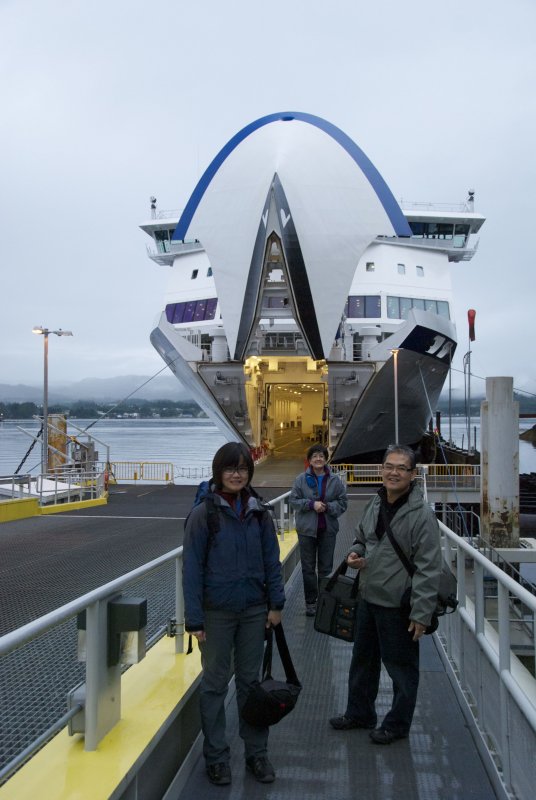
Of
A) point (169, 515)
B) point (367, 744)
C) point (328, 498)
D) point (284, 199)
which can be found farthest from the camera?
point (284, 199)

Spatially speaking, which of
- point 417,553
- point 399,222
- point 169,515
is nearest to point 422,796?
point 417,553

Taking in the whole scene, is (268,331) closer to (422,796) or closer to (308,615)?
(308,615)

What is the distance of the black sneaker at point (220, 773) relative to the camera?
10.4 feet

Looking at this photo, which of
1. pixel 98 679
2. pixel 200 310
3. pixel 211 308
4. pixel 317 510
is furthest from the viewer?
pixel 200 310

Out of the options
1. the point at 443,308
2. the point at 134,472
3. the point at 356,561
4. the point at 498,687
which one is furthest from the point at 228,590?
the point at 134,472

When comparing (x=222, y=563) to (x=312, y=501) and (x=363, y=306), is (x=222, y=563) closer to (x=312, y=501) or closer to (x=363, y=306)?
(x=312, y=501)

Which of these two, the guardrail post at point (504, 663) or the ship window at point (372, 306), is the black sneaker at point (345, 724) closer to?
the guardrail post at point (504, 663)

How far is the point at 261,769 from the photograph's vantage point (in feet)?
10.5

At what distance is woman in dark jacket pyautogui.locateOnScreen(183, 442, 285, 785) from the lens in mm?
3168

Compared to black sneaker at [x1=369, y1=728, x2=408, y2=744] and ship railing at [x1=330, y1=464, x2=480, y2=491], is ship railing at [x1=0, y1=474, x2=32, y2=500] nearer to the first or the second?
ship railing at [x1=330, y1=464, x2=480, y2=491]

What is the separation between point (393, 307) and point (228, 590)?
21888 mm

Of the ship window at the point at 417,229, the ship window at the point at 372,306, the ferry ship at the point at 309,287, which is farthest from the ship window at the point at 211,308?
the ship window at the point at 417,229

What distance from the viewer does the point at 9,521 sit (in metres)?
13.1

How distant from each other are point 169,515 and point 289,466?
10585 millimetres
